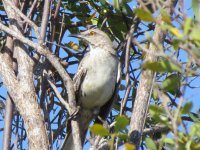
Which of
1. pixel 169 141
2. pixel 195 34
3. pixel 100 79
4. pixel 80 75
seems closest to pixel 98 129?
pixel 169 141

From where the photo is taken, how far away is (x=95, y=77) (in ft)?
21.3

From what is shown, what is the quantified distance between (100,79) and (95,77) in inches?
2.3

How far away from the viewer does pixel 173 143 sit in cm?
258

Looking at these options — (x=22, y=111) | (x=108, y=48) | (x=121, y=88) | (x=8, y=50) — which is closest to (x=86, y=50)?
(x=108, y=48)

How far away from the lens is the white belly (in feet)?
21.1

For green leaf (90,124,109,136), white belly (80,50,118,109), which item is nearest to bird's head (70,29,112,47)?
white belly (80,50,118,109)

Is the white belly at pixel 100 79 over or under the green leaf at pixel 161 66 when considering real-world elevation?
under

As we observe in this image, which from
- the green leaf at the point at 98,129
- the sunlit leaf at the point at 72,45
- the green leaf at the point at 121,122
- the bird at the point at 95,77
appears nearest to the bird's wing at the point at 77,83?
the bird at the point at 95,77

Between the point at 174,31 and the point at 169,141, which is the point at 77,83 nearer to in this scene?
the point at 169,141

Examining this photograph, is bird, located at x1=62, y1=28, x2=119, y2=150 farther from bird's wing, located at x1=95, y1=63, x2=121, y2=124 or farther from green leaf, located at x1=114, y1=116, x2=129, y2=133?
green leaf, located at x1=114, y1=116, x2=129, y2=133

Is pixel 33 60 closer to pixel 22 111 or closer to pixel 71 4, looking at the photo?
pixel 22 111

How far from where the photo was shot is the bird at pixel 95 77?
6410mm

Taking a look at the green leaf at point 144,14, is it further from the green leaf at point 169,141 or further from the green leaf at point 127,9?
the green leaf at point 127,9

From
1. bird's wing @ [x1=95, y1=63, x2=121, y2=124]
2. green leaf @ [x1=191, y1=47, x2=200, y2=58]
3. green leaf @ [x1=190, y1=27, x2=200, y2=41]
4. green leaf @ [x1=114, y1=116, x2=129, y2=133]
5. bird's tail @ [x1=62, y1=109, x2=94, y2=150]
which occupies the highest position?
green leaf @ [x1=190, y1=27, x2=200, y2=41]
